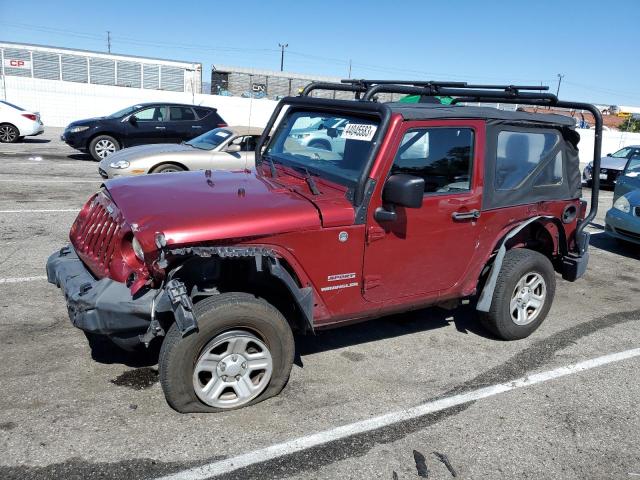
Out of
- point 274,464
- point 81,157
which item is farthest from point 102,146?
point 274,464

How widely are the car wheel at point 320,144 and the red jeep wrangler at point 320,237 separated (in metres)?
0.04

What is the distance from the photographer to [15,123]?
16.7 m

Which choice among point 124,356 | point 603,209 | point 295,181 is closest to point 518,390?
point 295,181

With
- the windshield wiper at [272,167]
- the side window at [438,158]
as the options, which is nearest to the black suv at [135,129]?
the windshield wiper at [272,167]

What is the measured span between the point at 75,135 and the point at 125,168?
5.67m

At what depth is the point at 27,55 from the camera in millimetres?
30000

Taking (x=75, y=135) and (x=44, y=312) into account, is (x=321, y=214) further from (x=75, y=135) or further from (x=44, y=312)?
(x=75, y=135)

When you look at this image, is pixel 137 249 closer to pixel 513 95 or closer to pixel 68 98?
pixel 513 95

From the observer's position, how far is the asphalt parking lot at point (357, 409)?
9.66 feet

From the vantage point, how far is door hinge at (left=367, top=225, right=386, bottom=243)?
11.9 ft

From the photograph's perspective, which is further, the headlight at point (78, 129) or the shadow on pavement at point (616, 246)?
the headlight at point (78, 129)

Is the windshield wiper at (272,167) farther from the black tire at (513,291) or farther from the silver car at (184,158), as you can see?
the silver car at (184,158)

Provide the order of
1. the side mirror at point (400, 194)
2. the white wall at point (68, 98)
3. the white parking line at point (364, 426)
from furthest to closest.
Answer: the white wall at point (68, 98) → the side mirror at point (400, 194) → the white parking line at point (364, 426)

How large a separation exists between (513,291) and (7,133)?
56.0 feet
